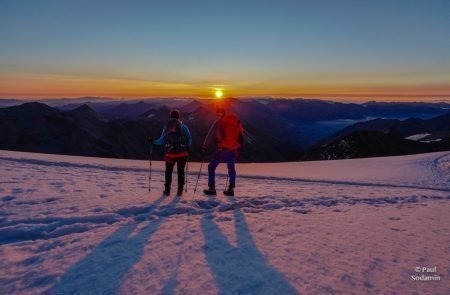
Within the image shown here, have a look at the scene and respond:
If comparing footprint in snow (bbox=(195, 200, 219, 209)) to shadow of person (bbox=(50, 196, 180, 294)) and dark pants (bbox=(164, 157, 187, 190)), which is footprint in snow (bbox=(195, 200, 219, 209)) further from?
shadow of person (bbox=(50, 196, 180, 294))

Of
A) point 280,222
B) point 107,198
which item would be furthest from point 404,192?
point 107,198

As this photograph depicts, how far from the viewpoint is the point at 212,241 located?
19.8 feet

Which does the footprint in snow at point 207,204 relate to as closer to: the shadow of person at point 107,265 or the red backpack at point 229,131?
the red backpack at point 229,131

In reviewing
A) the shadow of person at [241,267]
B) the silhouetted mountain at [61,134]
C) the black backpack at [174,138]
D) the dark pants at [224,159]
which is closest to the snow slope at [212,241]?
the shadow of person at [241,267]

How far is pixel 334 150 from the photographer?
18112cm

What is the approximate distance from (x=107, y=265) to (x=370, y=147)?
19226cm

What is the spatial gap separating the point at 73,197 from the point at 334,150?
182567mm

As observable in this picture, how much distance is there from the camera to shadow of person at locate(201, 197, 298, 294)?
4.40m

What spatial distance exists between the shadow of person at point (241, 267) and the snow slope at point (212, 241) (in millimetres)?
15

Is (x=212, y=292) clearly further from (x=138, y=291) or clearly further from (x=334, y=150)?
(x=334, y=150)

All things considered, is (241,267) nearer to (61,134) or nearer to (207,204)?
(207,204)

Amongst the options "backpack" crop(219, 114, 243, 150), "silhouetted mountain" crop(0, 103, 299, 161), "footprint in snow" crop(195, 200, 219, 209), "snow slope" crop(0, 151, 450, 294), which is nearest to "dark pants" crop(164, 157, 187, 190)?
"snow slope" crop(0, 151, 450, 294)

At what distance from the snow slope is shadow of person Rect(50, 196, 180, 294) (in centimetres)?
2

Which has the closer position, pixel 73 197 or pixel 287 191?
pixel 73 197
